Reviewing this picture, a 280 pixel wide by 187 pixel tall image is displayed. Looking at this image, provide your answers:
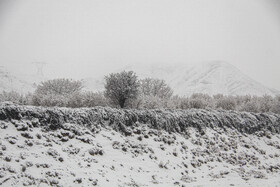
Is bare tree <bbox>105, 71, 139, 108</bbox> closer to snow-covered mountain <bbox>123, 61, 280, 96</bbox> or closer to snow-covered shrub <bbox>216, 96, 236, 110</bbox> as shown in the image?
snow-covered shrub <bbox>216, 96, 236, 110</bbox>

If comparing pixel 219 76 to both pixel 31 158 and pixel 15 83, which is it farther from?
pixel 31 158

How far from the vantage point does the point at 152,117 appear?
14.0 m

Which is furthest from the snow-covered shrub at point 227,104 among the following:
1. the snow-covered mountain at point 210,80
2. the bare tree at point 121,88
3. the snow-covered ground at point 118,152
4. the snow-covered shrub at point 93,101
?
the snow-covered mountain at point 210,80

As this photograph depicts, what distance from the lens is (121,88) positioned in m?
17.6

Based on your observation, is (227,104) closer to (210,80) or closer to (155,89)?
(155,89)

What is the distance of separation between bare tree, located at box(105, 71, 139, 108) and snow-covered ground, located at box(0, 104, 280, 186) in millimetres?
4013

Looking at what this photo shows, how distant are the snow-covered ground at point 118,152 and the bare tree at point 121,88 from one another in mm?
4013

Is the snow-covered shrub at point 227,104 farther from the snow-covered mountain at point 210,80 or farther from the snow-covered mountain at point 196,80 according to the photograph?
the snow-covered mountain at point 196,80

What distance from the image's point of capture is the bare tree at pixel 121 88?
17.7 meters

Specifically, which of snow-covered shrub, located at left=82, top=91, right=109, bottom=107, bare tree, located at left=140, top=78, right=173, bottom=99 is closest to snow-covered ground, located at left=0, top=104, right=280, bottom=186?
snow-covered shrub, located at left=82, top=91, right=109, bottom=107

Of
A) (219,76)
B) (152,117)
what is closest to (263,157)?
(152,117)

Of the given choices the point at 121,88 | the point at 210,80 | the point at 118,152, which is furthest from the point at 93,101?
the point at 210,80

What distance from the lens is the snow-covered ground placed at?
743 centimetres

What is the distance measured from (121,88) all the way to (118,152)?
26.7 feet
